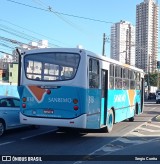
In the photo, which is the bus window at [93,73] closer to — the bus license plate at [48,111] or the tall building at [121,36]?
the bus license plate at [48,111]

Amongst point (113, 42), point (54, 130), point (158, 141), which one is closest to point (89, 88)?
point (158, 141)

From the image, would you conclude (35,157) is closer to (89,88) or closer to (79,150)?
(79,150)

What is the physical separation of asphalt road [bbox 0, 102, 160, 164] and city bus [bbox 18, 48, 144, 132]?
0.68 metres

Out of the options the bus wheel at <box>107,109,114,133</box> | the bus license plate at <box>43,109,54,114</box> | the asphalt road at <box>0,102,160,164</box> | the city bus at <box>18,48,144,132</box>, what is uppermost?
the city bus at <box>18,48,144,132</box>

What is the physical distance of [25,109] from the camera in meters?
12.6

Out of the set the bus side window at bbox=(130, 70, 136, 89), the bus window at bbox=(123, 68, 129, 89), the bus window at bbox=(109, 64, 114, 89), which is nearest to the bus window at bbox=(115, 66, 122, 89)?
the bus window at bbox=(109, 64, 114, 89)

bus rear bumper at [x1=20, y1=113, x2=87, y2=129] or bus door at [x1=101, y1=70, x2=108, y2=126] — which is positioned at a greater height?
bus door at [x1=101, y1=70, x2=108, y2=126]

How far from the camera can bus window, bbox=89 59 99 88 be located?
1255cm

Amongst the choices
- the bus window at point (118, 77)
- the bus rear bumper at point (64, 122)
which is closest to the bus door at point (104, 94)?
the bus window at point (118, 77)

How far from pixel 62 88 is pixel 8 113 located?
112 inches

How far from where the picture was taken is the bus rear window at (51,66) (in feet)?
40.4

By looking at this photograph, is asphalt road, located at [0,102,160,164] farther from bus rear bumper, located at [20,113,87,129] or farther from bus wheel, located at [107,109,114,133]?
bus rear bumper, located at [20,113,87,129]

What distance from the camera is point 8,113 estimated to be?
45.3 ft

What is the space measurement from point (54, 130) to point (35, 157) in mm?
6385
